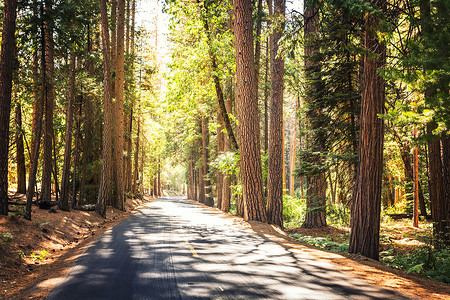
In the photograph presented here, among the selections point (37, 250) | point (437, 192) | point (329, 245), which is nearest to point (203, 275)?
point (37, 250)

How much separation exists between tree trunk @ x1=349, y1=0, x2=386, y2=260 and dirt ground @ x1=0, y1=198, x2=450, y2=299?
2.96 ft

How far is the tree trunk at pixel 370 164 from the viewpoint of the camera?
29.0ft

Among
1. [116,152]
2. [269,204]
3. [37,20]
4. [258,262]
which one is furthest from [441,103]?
[116,152]

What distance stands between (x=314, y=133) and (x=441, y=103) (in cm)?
793

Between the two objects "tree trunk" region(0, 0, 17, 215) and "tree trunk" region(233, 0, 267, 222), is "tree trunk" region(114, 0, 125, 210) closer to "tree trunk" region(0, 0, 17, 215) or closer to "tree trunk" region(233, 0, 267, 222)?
"tree trunk" region(233, 0, 267, 222)

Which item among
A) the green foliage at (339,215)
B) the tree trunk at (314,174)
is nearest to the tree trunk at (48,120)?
the tree trunk at (314,174)

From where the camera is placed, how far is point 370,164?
349 inches

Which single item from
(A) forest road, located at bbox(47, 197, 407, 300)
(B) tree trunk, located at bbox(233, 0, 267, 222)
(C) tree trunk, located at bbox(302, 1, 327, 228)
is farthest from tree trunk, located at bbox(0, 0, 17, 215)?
(C) tree trunk, located at bbox(302, 1, 327, 228)

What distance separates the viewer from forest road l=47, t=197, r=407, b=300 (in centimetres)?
481

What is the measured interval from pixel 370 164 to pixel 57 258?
8675 millimetres

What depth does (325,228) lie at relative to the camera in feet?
50.4

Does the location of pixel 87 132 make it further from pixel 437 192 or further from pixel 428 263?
pixel 428 263

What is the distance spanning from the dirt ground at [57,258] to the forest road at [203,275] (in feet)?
1.40

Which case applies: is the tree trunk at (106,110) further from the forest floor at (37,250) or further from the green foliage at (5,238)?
the green foliage at (5,238)
